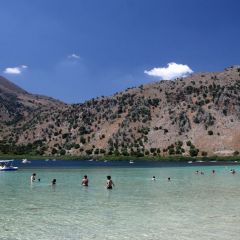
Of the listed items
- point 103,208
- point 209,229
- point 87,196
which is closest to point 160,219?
point 209,229

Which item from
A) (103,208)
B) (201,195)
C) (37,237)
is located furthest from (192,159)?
(37,237)

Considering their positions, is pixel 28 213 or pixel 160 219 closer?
pixel 160 219

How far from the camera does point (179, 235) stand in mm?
25969

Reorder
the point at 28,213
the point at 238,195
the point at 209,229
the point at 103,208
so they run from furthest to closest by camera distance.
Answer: the point at 238,195, the point at 103,208, the point at 28,213, the point at 209,229

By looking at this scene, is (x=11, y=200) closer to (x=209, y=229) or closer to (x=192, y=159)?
(x=209, y=229)

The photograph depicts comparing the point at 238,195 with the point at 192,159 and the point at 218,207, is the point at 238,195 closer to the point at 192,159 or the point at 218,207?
the point at 218,207

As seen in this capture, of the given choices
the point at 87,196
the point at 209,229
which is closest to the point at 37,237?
the point at 209,229

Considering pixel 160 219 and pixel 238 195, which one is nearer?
pixel 160 219

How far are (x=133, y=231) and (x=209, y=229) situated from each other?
4.94m

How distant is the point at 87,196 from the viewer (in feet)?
160

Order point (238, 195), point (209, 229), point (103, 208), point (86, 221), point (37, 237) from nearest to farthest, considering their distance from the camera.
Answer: point (37, 237), point (209, 229), point (86, 221), point (103, 208), point (238, 195)

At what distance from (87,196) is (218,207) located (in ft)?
53.6

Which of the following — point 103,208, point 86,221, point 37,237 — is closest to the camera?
point 37,237

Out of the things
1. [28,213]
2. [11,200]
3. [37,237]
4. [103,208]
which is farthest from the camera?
[11,200]
